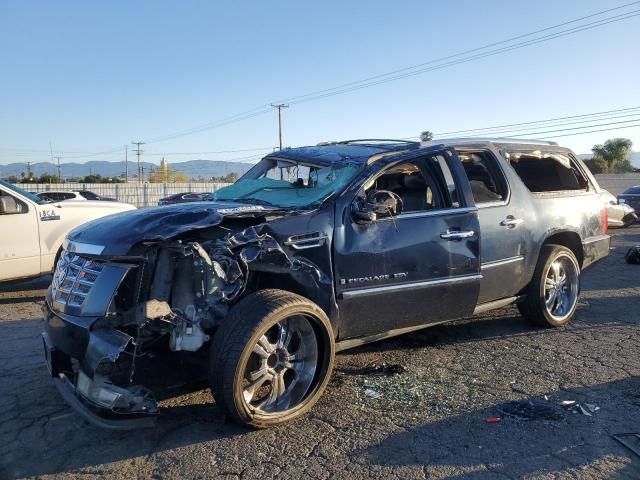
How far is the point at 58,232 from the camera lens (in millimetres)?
7992

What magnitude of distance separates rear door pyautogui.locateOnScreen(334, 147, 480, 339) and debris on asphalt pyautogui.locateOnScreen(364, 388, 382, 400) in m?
0.44

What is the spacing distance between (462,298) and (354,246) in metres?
1.25

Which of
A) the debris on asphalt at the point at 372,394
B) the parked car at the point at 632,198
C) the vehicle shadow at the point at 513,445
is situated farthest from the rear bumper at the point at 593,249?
the parked car at the point at 632,198

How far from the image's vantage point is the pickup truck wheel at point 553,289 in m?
5.75

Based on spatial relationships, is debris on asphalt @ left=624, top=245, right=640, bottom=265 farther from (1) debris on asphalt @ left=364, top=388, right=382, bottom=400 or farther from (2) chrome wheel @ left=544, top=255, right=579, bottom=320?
(1) debris on asphalt @ left=364, top=388, right=382, bottom=400

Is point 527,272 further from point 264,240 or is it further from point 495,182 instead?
point 264,240

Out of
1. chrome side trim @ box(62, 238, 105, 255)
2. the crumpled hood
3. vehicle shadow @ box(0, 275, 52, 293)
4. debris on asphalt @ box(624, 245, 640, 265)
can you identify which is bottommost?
vehicle shadow @ box(0, 275, 52, 293)

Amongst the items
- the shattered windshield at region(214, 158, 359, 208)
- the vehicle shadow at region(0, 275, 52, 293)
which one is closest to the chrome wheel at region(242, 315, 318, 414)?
the shattered windshield at region(214, 158, 359, 208)

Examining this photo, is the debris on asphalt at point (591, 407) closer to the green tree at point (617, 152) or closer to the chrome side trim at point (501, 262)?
the chrome side trim at point (501, 262)

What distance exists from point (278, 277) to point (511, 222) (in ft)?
8.30

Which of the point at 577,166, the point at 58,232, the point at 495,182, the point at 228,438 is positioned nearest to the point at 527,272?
the point at 495,182

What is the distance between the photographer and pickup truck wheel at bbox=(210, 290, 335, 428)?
3.45 metres

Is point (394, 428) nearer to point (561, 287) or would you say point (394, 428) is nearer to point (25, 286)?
point (561, 287)

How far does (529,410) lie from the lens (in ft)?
13.0
